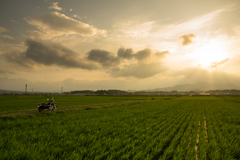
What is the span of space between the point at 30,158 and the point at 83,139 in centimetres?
279

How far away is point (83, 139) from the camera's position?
24.2ft

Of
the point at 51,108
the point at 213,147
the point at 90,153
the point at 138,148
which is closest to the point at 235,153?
the point at 213,147

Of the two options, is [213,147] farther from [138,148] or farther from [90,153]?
[90,153]

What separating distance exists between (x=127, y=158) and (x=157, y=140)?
10.9ft

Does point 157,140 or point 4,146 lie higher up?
point 4,146

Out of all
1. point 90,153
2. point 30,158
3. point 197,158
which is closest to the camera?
point 30,158

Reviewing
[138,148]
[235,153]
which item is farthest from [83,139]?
[235,153]

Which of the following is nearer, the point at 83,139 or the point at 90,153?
the point at 90,153

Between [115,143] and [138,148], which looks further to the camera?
[115,143]

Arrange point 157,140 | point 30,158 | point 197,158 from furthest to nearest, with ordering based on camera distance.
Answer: point 157,140, point 197,158, point 30,158

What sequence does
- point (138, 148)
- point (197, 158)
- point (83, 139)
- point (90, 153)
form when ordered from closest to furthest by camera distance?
point (90, 153) < point (197, 158) < point (138, 148) < point (83, 139)

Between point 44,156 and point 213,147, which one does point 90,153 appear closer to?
point 44,156

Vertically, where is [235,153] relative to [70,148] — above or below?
below

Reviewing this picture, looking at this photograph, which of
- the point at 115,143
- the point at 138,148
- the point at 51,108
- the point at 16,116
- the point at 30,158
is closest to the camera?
the point at 30,158
